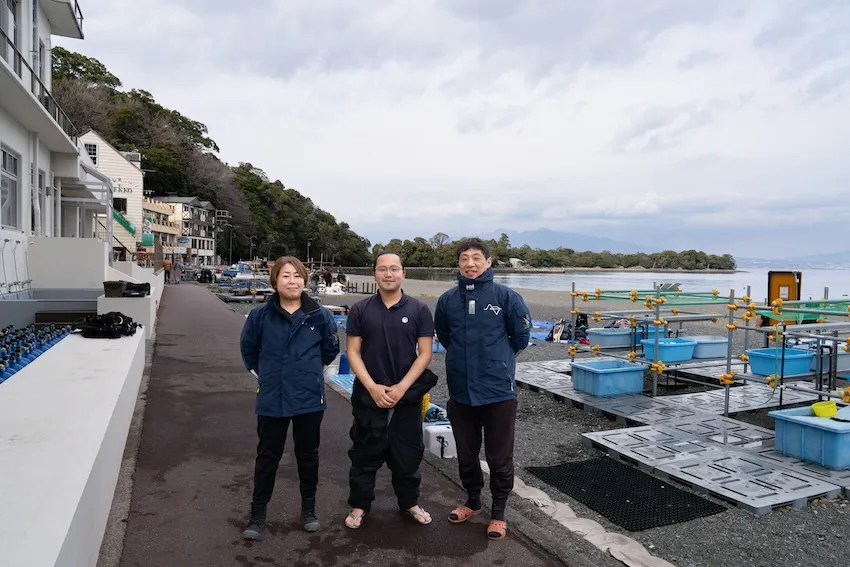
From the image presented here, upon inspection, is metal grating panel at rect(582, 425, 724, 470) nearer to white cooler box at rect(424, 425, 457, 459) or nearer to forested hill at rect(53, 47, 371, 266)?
white cooler box at rect(424, 425, 457, 459)

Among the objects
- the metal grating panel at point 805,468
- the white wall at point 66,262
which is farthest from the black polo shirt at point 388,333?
the white wall at point 66,262

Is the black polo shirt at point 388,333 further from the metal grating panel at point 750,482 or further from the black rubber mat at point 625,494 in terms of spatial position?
the metal grating panel at point 750,482

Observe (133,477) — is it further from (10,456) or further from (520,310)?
(520,310)

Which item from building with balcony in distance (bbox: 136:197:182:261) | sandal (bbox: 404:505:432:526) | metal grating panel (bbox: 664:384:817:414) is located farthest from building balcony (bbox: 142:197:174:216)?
sandal (bbox: 404:505:432:526)

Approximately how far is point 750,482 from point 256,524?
12.4 feet

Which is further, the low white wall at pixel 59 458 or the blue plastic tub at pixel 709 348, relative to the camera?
the blue plastic tub at pixel 709 348

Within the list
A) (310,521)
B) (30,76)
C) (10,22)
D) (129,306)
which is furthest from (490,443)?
(10,22)

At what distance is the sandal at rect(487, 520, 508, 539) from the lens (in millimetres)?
3574

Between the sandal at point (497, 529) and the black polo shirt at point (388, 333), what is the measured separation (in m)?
1.07

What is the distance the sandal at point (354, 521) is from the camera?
3604 millimetres

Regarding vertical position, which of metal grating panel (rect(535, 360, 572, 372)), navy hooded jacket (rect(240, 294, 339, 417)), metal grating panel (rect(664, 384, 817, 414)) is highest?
navy hooded jacket (rect(240, 294, 339, 417))

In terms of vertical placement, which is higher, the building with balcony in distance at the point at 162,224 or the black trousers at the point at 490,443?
the building with balcony in distance at the point at 162,224

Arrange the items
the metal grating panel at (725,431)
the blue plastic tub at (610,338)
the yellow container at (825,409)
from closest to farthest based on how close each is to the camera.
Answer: the yellow container at (825,409) < the metal grating panel at (725,431) < the blue plastic tub at (610,338)

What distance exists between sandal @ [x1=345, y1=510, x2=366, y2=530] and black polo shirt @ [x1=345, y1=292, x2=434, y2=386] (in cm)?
85
